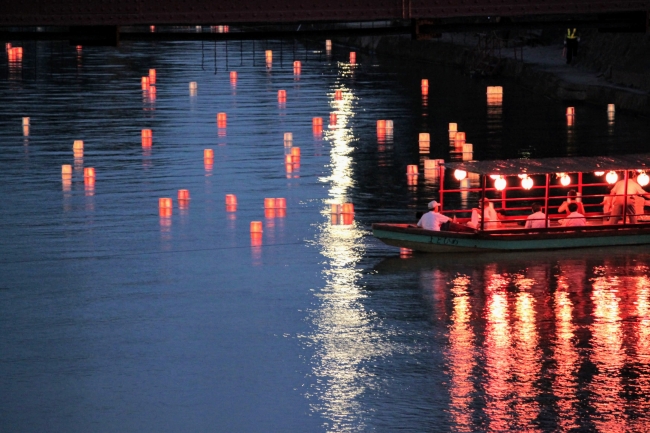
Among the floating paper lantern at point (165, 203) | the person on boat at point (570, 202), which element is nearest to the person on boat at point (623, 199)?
the person on boat at point (570, 202)

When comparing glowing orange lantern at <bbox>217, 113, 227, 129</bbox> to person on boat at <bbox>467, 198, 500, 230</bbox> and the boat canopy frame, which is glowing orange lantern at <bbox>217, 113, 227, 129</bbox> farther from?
person on boat at <bbox>467, 198, 500, 230</bbox>

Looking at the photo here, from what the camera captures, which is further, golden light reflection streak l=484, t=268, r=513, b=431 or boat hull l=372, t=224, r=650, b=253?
boat hull l=372, t=224, r=650, b=253

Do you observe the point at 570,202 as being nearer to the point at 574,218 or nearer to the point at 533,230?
the point at 574,218

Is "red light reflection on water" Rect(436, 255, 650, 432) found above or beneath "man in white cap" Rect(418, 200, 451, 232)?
beneath

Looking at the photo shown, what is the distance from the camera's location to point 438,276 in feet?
80.7

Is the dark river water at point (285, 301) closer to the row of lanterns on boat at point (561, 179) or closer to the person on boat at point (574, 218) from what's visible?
the person on boat at point (574, 218)

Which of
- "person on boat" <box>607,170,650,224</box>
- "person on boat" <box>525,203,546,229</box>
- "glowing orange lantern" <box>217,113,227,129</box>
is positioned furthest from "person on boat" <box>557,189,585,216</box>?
"glowing orange lantern" <box>217,113,227,129</box>

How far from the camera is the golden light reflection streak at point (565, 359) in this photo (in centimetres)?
1683

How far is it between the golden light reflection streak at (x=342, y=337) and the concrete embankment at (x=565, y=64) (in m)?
23.9

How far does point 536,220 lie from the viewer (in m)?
26.6

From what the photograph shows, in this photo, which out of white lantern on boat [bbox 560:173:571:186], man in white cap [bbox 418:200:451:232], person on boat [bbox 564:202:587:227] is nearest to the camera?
man in white cap [bbox 418:200:451:232]

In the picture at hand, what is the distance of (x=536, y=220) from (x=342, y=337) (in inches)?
298

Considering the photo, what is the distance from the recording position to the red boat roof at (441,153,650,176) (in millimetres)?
26391

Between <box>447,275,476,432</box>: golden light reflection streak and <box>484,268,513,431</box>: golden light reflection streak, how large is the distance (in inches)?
10.0
